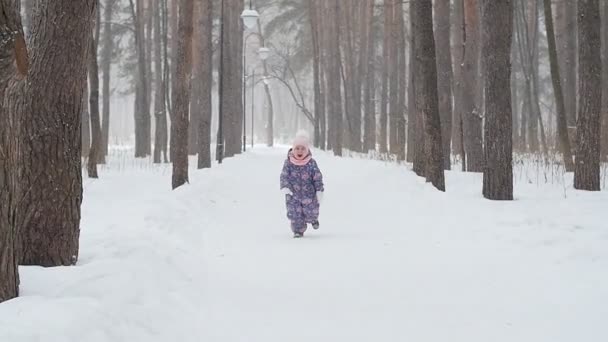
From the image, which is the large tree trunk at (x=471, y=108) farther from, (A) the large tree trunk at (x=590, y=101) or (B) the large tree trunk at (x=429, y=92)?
(A) the large tree trunk at (x=590, y=101)

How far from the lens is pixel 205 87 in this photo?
1788 cm

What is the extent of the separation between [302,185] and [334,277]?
2893 mm

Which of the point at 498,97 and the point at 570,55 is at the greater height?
the point at 570,55

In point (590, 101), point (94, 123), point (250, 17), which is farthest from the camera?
point (250, 17)

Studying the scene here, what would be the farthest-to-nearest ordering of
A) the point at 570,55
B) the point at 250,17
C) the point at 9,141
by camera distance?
1. the point at 250,17
2. the point at 570,55
3. the point at 9,141

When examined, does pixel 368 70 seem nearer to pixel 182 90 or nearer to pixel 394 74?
pixel 394 74

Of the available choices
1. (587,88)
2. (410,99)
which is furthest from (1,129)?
(410,99)

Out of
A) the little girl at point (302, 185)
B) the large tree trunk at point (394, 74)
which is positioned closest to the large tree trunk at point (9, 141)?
the little girl at point (302, 185)

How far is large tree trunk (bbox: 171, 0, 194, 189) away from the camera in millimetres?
11633

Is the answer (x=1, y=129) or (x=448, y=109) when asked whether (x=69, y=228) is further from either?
(x=448, y=109)

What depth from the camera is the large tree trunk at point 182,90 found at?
11.6 meters

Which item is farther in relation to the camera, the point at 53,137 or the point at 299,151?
the point at 299,151

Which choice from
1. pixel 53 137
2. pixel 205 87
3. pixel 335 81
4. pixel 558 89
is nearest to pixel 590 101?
pixel 558 89

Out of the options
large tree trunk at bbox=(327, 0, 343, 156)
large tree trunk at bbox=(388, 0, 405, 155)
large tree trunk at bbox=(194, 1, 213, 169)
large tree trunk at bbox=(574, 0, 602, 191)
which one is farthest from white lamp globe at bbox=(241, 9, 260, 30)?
large tree trunk at bbox=(574, 0, 602, 191)
